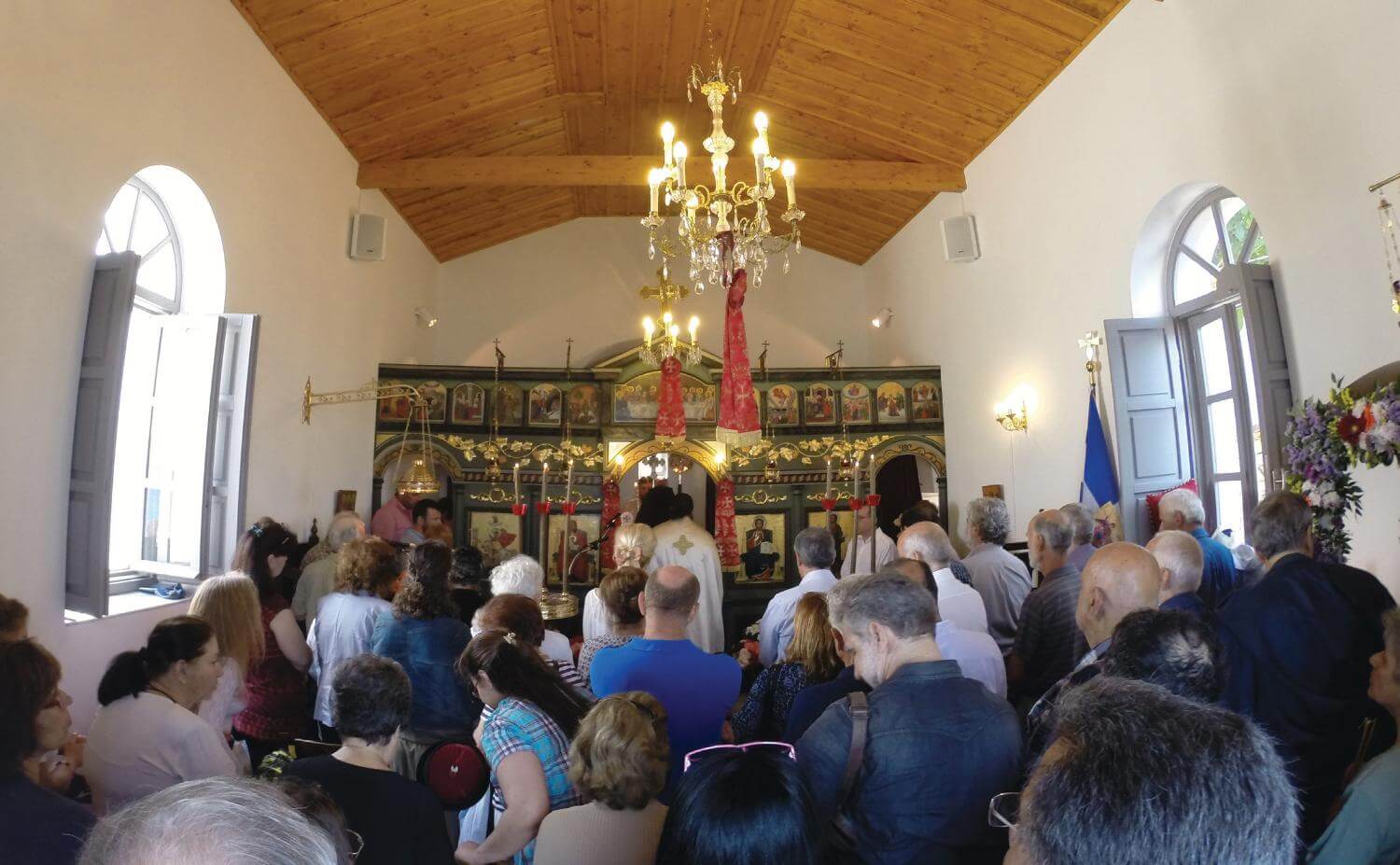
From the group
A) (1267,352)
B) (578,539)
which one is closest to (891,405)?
(578,539)

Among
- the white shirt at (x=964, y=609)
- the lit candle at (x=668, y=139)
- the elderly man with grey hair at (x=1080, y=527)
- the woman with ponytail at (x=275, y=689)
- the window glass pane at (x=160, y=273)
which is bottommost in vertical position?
the woman with ponytail at (x=275, y=689)

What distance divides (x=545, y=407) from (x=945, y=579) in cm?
787

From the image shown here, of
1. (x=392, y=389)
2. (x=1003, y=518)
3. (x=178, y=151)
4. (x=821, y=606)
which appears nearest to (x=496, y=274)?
(x=392, y=389)

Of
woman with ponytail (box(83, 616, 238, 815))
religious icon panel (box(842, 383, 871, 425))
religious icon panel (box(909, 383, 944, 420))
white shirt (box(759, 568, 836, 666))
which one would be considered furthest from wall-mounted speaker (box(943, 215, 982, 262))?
woman with ponytail (box(83, 616, 238, 815))

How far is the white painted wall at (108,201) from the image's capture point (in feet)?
14.3

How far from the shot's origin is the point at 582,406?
1102 cm

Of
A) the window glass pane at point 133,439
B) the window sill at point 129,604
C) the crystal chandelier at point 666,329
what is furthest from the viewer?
the crystal chandelier at point 666,329

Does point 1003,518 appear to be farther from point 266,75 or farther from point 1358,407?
point 266,75

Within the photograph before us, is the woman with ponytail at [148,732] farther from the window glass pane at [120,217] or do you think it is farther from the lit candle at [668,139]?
the lit candle at [668,139]

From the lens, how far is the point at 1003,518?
4.54 m

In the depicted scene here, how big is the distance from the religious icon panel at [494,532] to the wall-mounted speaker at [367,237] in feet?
11.2

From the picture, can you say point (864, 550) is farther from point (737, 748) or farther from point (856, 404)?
point (856, 404)

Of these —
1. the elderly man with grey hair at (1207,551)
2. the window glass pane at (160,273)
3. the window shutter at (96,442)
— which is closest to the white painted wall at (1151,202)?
the elderly man with grey hair at (1207,551)

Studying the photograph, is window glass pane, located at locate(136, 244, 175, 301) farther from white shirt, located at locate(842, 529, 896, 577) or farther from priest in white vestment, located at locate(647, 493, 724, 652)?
white shirt, located at locate(842, 529, 896, 577)
